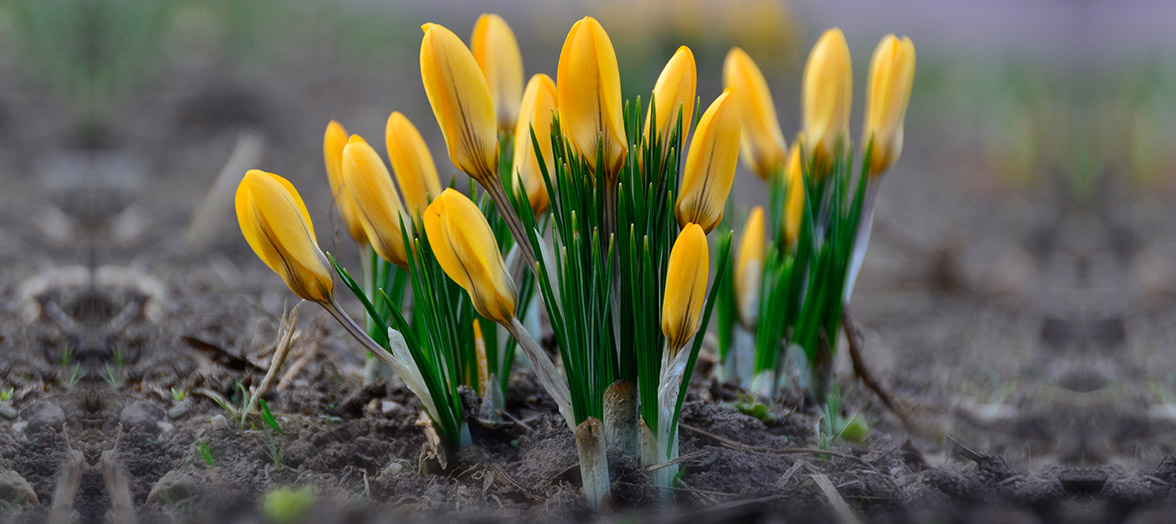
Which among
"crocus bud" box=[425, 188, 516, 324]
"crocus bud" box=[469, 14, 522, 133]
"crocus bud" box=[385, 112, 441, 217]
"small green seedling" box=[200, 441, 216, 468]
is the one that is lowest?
"small green seedling" box=[200, 441, 216, 468]

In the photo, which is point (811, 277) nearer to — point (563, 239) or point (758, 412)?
point (758, 412)

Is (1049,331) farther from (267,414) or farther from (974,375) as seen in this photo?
(267,414)

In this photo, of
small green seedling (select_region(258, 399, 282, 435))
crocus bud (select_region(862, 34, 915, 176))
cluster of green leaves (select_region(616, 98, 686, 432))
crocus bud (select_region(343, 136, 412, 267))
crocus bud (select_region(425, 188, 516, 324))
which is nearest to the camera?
crocus bud (select_region(425, 188, 516, 324))

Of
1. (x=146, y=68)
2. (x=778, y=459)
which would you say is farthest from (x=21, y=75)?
(x=778, y=459)

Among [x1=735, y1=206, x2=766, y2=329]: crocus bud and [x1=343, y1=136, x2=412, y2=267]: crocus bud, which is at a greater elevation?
[x1=343, y1=136, x2=412, y2=267]: crocus bud

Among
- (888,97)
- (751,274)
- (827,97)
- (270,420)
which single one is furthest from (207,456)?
(888,97)

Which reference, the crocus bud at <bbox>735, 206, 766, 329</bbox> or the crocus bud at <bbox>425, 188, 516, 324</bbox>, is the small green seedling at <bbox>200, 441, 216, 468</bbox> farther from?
the crocus bud at <bbox>735, 206, 766, 329</bbox>

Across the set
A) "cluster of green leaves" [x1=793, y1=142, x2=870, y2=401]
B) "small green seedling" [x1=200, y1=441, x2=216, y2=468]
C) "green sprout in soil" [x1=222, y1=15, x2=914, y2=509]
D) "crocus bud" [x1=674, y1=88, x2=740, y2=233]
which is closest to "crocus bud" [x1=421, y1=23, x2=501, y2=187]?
"green sprout in soil" [x1=222, y1=15, x2=914, y2=509]
